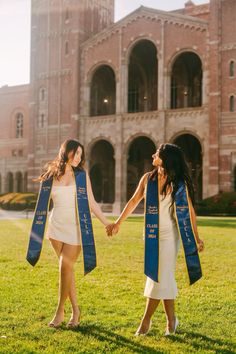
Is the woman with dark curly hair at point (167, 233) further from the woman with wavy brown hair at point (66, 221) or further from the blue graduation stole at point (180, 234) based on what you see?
the woman with wavy brown hair at point (66, 221)

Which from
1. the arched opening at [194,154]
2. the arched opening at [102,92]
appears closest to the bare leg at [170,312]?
the arched opening at [194,154]

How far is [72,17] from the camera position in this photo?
43562 millimetres

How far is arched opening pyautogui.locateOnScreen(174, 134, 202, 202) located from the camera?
139 ft

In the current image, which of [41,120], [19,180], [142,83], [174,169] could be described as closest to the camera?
[174,169]

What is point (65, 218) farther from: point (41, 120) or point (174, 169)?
point (41, 120)

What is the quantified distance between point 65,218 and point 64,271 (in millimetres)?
628

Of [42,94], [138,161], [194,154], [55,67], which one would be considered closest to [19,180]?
[42,94]

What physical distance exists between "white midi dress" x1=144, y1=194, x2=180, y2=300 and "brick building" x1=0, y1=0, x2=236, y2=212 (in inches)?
1176

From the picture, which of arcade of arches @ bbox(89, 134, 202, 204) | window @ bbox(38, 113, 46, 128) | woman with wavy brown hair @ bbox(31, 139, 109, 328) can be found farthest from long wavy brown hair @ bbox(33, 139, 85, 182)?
window @ bbox(38, 113, 46, 128)

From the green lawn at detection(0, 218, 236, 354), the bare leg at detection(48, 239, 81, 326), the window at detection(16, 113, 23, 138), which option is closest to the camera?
the green lawn at detection(0, 218, 236, 354)

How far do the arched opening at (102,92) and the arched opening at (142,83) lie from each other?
1718mm

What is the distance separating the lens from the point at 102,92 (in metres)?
44.9

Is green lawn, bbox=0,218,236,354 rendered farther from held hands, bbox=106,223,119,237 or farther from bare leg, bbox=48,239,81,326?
held hands, bbox=106,223,119,237

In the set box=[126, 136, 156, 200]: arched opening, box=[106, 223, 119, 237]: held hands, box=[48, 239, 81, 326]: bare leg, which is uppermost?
box=[126, 136, 156, 200]: arched opening
